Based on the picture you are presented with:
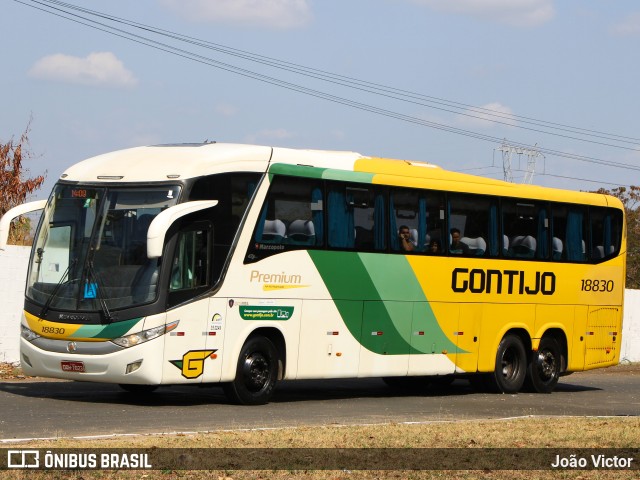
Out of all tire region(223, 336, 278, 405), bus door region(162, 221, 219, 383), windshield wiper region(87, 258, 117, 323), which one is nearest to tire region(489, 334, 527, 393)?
tire region(223, 336, 278, 405)

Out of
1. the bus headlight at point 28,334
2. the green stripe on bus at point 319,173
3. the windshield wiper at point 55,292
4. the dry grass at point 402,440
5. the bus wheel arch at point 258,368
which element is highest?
the green stripe on bus at point 319,173

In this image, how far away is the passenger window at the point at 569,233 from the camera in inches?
957

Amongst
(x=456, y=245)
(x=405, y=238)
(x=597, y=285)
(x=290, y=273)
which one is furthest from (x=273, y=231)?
(x=597, y=285)

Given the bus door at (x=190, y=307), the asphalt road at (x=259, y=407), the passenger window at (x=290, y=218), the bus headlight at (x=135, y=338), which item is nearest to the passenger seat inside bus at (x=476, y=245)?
the asphalt road at (x=259, y=407)

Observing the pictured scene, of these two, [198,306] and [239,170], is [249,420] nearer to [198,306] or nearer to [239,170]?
[198,306]

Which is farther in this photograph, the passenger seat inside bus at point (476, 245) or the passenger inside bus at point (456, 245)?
the passenger seat inside bus at point (476, 245)

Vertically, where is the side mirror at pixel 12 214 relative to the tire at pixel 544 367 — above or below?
above

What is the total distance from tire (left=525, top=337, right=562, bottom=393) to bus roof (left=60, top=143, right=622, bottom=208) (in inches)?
159

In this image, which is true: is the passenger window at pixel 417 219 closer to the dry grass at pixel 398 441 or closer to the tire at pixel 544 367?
the tire at pixel 544 367

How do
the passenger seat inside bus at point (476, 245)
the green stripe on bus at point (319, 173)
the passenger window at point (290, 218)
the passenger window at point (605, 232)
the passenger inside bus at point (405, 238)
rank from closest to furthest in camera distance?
the passenger window at point (290, 218), the green stripe on bus at point (319, 173), the passenger inside bus at point (405, 238), the passenger seat inside bus at point (476, 245), the passenger window at point (605, 232)

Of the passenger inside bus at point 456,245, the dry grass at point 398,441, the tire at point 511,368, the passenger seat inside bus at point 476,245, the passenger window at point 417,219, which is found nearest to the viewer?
the dry grass at point 398,441

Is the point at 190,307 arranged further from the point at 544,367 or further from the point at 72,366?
the point at 544,367

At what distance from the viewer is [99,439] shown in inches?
516

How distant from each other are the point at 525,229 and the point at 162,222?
8.92 m
